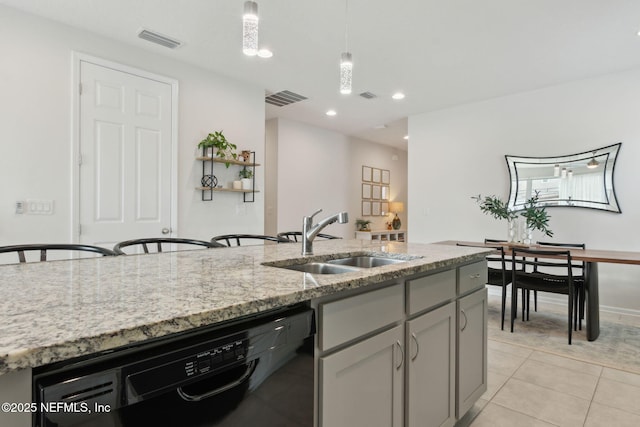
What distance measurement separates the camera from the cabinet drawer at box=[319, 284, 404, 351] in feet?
3.38

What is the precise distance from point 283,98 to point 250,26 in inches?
126

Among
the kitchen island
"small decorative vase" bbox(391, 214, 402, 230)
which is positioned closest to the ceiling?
the kitchen island

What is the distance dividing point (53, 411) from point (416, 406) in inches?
49.9

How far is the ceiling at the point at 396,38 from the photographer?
8.68ft

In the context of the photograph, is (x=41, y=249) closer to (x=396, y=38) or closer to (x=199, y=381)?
(x=199, y=381)

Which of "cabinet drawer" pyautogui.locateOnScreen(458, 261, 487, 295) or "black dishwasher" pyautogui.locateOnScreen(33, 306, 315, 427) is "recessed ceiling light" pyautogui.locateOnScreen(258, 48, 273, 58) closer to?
"cabinet drawer" pyautogui.locateOnScreen(458, 261, 487, 295)

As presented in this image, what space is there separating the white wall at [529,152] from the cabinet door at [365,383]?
3960 millimetres

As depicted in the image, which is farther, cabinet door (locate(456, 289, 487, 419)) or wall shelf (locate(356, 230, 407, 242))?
wall shelf (locate(356, 230, 407, 242))

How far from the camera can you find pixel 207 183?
380 centimetres

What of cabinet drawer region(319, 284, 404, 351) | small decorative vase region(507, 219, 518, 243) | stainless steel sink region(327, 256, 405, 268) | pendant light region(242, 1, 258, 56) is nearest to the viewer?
cabinet drawer region(319, 284, 404, 351)

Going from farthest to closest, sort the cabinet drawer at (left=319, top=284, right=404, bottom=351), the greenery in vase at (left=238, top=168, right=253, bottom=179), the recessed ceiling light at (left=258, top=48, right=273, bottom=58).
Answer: the greenery in vase at (left=238, top=168, right=253, bottom=179) < the recessed ceiling light at (left=258, top=48, right=273, bottom=58) < the cabinet drawer at (left=319, top=284, right=404, bottom=351)

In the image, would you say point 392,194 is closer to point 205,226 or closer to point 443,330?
point 205,226

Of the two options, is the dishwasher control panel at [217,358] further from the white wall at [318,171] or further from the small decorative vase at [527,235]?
the white wall at [318,171]

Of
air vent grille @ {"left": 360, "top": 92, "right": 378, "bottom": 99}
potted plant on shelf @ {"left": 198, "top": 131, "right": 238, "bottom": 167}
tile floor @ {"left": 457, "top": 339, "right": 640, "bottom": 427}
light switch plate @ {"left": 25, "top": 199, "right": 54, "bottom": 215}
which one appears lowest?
tile floor @ {"left": 457, "top": 339, "right": 640, "bottom": 427}
